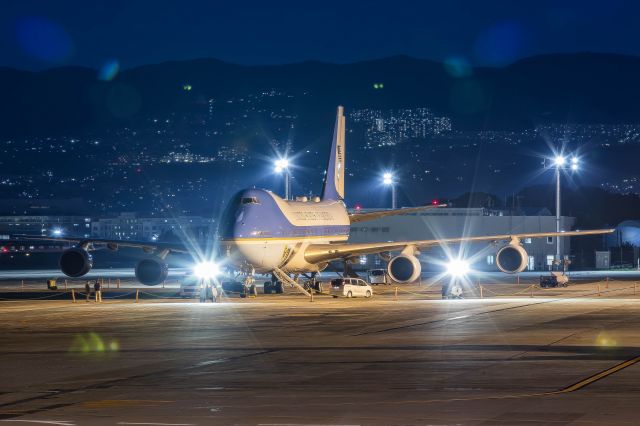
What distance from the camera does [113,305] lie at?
5659cm

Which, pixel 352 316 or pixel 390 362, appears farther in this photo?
pixel 352 316

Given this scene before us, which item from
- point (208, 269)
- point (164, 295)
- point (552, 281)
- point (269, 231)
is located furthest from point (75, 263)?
point (552, 281)

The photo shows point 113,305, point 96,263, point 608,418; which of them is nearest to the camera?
point 608,418

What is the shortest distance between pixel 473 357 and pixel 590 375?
4625 millimetres

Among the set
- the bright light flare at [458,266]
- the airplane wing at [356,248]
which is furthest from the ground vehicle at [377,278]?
the bright light flare at [458,266]

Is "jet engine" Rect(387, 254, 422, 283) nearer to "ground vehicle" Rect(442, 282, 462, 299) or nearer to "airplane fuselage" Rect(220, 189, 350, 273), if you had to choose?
"ground vehicle" Rect(442, 282, 462, 299)

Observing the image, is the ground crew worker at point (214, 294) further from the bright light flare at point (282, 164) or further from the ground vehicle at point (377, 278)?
the bright light flare at point (282, 164)

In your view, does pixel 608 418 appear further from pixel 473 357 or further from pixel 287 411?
pixel 473 357

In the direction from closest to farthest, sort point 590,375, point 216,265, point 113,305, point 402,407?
point 402,407 < point 590,375 < point 113,305 < point 216,265

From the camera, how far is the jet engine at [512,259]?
2525 inches

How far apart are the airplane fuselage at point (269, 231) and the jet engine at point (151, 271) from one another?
4.38 metres

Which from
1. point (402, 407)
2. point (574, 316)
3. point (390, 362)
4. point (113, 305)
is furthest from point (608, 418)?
point (113, 305)

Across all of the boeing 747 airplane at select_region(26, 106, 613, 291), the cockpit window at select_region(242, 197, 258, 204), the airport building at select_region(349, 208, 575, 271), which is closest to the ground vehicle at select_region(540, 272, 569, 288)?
the boeing 747 airplane at select_region(26, 106, 613, 291)

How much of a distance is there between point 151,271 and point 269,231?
7.06m
